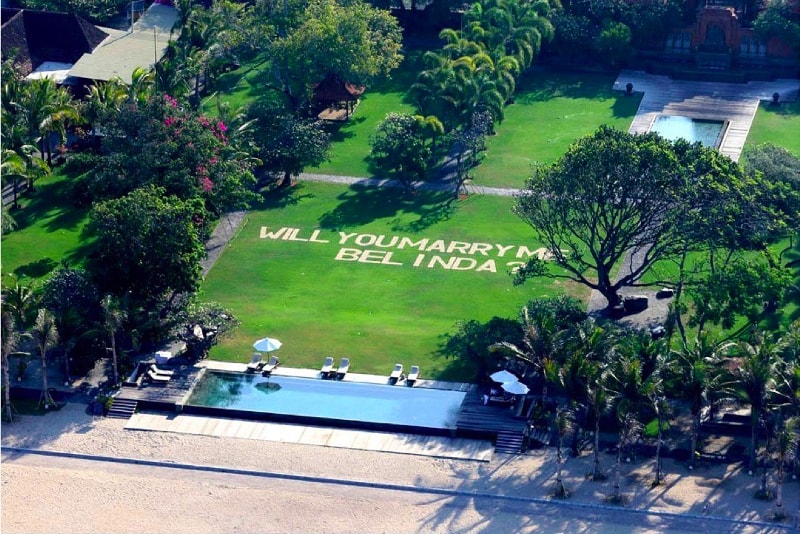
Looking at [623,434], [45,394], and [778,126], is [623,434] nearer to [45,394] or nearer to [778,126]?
[45,394]

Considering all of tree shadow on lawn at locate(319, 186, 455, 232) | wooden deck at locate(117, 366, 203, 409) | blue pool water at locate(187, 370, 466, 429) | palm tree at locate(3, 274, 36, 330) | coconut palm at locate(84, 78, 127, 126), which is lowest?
blue pool water at locate(187, 370, 466, 429)

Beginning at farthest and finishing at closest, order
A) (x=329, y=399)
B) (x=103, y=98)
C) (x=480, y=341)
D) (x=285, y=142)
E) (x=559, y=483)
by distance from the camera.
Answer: (x=103, y=98) < (x=285, y=142) < (x=480, y=341) < (x=329, y=399) < (x=559, y=483)

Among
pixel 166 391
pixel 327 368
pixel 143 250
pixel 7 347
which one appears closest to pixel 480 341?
pixel 327 368

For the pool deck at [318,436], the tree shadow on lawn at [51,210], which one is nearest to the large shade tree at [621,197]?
the pool deck at [318,436]

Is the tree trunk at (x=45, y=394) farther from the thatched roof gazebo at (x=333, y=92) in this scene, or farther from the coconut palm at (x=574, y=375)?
the thatched roof gazebo at (x=333, y=92)

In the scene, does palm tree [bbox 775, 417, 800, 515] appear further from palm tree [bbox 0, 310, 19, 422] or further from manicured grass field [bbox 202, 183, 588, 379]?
palm tree [bbox 0, 310, 19, 422]

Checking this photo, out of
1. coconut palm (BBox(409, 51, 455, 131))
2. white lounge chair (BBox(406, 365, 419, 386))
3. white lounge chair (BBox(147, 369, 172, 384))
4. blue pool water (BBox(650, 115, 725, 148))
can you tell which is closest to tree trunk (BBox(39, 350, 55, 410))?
white lounge chair (BBox(147, 369, 172, 384))

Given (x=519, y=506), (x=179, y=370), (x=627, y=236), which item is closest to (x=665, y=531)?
(x=519, y=506)
